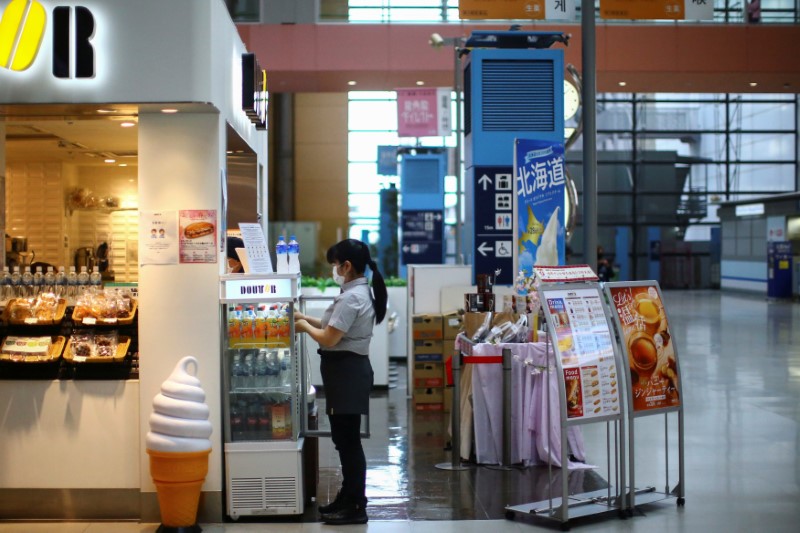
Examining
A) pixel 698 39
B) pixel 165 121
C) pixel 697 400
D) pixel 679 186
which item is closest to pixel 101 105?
A: pixel 165 121

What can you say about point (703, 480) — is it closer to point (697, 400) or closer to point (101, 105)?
point (697, 400)

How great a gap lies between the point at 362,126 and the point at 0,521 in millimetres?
20325

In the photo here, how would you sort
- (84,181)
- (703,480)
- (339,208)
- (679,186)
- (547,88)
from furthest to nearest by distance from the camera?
1. (679,186)
2. (339,208)
3. (84,181)
4. (547,88)
5. (703,480)

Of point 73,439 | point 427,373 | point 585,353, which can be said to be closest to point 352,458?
point 585,353

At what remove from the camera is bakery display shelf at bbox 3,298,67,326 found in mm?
5789

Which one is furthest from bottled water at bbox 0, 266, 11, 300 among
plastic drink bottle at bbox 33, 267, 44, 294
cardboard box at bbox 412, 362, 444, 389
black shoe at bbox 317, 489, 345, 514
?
cardboard box at bbox 412, 362, 444, 389

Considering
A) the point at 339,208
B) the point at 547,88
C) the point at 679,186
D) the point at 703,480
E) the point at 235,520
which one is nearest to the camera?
the point at 235,520

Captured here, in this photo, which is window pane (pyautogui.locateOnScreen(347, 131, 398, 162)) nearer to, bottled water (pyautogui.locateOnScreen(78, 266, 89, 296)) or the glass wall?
the glass wall

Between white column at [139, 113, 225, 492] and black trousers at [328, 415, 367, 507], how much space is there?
839 mm

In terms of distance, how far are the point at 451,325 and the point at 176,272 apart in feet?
15.4

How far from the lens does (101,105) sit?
5.51 metres

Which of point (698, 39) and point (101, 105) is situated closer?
point (101, 105)

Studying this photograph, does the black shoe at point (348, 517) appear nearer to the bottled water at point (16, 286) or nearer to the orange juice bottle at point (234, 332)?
the orange juice bottle at point (234, 332)

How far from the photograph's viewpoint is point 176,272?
5.68 meters
